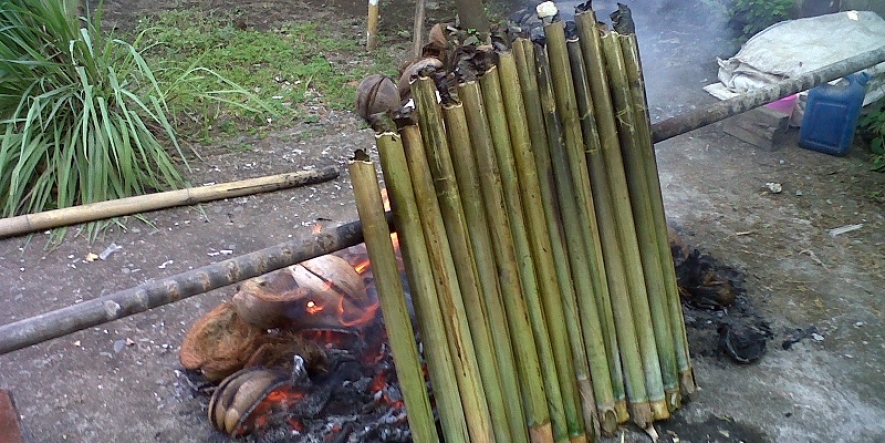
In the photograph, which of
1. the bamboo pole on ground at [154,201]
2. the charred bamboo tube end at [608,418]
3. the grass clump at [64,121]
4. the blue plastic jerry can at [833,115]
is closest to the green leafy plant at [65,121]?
the grass clump at [64,121]

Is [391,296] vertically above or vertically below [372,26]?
above

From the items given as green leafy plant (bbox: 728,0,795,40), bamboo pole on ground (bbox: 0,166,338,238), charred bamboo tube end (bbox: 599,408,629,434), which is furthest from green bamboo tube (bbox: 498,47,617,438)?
green leafy plant (bbox: 728,0,795,40)

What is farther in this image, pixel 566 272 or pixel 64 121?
pixel 64 121

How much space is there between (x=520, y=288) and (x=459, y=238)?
0.30 meters

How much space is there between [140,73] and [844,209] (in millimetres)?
5019

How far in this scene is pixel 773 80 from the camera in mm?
5406

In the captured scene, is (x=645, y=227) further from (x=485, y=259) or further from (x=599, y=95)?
(x=485, y=259)

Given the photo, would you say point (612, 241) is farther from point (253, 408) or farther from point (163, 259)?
point (163, 259)

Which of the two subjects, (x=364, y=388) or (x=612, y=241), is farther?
(x=364, y=388)

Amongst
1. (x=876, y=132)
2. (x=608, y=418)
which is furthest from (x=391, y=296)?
(x=876, y=132)

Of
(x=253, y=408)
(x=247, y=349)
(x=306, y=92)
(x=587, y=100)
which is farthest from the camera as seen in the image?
(x=306, y=92)

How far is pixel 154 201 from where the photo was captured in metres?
4.58

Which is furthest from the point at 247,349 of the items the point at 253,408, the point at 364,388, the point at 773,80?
the point at 773,80

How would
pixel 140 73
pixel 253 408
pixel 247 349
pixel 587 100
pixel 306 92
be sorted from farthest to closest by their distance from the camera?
1. pixel 306 92
2. pixel 140 73
3. pixel 247 349
4. pixel 253 408
5. pixel 587 100
